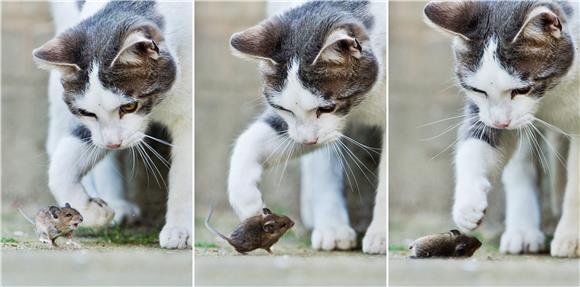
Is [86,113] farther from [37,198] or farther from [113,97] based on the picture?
[37,198]

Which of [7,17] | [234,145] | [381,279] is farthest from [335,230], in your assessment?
[7,17]

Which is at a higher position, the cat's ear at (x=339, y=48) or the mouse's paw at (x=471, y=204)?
the cat's ear at (x=339, y=48)

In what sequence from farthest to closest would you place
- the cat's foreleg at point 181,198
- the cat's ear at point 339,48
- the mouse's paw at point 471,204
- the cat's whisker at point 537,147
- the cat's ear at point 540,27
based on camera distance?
the cat's foreleg at point 181,198 < the cat's whisker at point 537,147 < the mouse's paw at point 471,204 < the cat's ear at point 339,48 < the cat's ear at point 540,27

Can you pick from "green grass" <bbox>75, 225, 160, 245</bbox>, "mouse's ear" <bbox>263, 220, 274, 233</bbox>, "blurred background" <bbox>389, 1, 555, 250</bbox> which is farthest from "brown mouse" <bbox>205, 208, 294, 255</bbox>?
"blurred background" <bbox>389, 1, 555, 250</bbox>

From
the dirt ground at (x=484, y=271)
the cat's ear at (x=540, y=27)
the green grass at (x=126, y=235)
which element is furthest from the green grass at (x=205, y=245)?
the cat's ear at (x=540, y=27)

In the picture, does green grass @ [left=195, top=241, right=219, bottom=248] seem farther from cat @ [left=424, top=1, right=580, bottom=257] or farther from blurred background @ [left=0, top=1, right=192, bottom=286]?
cat @ [left=424, top=1, right=580, bottom=257]

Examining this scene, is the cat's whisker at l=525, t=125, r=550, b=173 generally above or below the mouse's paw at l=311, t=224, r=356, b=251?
above

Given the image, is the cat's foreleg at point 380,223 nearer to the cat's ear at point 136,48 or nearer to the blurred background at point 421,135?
the blurred background at point 421,135
